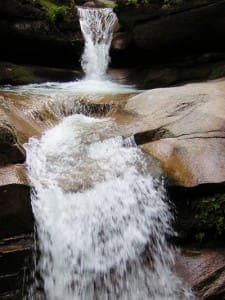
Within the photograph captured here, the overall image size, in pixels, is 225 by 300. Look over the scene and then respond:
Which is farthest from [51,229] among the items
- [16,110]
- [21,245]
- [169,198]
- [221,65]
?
[221,65]

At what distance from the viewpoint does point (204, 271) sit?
5527 millimetres

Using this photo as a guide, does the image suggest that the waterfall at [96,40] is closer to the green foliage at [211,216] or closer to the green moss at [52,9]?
the green moss at [52,9]

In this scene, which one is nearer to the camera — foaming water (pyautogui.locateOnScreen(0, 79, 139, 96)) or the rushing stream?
the rushing stream

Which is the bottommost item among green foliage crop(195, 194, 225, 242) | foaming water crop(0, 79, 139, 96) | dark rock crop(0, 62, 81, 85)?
green foliage crop(195, 194, 225, 242)

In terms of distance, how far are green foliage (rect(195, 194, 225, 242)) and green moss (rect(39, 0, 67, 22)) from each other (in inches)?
305

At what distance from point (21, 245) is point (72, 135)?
101 inches

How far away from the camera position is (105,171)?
6.16m

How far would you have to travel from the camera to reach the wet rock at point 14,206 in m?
4.99

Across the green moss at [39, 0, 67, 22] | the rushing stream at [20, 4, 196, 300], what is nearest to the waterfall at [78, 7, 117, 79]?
the green moss at [39, 0, 67, 22]

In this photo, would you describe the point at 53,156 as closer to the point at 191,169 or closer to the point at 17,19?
the point at 191,169

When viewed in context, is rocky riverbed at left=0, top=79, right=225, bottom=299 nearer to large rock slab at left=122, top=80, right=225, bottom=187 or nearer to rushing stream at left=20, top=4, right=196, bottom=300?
large rock slab at left=122, top=80, right=225, bottom=187

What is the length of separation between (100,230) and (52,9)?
835 cm

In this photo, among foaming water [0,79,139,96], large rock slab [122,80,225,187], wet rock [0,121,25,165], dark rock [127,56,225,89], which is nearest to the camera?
wet rock [0,121,25,165]

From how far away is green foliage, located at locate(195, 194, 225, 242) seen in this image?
19.3ft
